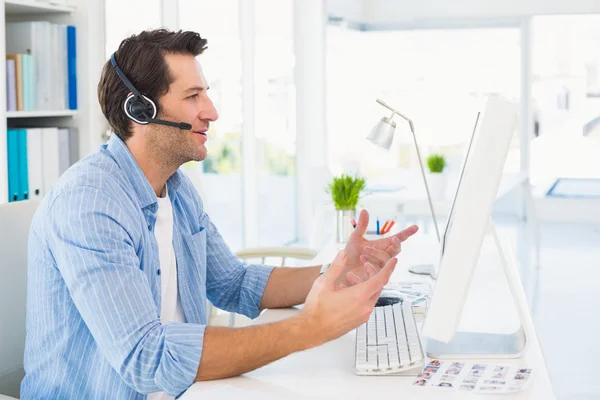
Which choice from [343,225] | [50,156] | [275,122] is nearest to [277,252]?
[343,225]

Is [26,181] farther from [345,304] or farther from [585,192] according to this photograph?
[585,192]

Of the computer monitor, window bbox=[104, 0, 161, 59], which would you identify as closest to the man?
the computer monitor

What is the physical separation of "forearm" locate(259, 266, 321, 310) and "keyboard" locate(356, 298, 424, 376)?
0.21 meters

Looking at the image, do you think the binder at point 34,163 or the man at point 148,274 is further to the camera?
the binder at point 34,163

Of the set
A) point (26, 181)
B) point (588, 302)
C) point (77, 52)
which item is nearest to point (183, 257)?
point (26, 181)

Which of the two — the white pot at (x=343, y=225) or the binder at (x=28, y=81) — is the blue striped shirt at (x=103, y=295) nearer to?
the white pot at (x=343, y=225)

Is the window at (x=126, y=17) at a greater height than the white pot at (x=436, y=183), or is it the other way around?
the window at (x=126, y=17)

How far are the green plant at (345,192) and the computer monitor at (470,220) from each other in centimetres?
176

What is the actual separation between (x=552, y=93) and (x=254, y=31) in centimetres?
384

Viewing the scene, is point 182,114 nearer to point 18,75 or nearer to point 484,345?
point 484,345

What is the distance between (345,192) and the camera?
2.87m

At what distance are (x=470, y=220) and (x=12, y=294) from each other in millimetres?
1023

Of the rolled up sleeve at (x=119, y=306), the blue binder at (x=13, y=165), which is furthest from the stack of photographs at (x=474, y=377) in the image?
the blue binder at (x=13, y=165)

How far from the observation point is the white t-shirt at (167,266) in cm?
171
